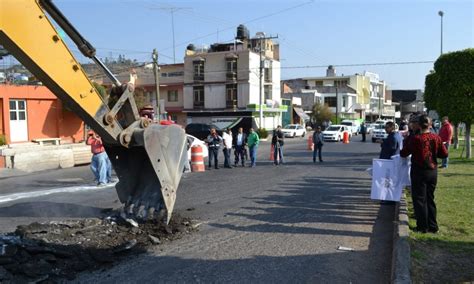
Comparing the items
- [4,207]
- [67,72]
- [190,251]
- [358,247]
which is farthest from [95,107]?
[4,207]

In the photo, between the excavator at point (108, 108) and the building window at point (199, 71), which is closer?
the excavator at point (108, 108)

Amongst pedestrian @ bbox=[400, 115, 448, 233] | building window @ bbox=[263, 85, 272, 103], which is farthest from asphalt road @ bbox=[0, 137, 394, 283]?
building window @ bbox=[263, 85, 272, 103]

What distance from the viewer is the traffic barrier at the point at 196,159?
17297mm

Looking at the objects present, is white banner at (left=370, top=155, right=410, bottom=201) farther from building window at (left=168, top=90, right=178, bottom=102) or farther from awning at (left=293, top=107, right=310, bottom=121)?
awning at (left=293, top=107, right=310, bottom=121)

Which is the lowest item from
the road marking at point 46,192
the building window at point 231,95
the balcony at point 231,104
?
the road marking at point 46,192

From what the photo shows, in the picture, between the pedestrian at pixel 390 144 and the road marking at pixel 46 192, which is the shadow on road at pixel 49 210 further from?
the pedestrian at pixel 390 144

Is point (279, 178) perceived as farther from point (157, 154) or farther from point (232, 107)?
point (232, 107)

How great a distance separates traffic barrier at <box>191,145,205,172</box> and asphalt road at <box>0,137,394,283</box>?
2139mm

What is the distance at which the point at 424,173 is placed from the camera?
744cm

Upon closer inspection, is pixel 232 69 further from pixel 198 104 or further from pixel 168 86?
pixel 168 86

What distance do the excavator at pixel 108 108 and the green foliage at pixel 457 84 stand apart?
15.5 m

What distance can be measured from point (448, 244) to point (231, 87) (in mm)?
52827

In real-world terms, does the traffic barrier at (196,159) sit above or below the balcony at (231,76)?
below

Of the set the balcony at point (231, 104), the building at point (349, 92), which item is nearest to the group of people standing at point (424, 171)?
the balcony at point (231, 104)
